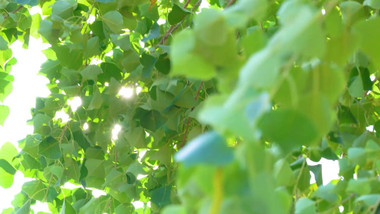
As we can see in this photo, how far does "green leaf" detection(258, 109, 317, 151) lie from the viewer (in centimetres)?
32

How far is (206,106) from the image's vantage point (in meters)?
0.30

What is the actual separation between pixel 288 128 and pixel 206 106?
0.05m

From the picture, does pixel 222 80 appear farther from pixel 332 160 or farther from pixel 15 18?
pixel 15 18

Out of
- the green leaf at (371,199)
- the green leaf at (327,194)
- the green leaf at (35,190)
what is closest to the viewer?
the green leaf at (371,199)

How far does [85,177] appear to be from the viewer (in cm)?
122

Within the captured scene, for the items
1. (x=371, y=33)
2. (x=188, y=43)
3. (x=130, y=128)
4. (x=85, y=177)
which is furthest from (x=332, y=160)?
(x=188, y=43)

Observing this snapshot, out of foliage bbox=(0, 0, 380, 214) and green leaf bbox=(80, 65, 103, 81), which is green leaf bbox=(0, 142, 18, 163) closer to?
foliage bbox=(0, 0, 380, 214)

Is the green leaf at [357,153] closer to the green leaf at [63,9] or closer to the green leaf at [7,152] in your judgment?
the green leaf at [63,9]

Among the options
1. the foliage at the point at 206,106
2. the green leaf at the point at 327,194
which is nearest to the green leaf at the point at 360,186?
the foliage at the point at 206,106

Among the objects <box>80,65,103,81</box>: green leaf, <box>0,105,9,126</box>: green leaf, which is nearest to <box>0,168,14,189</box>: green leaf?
<box>0,105,9,126</box>: green leaf

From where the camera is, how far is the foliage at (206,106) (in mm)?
291

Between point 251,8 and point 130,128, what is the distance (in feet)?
2.49

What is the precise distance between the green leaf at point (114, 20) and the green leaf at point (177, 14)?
9cm

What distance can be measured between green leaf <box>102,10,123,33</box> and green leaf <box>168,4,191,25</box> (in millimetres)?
93
